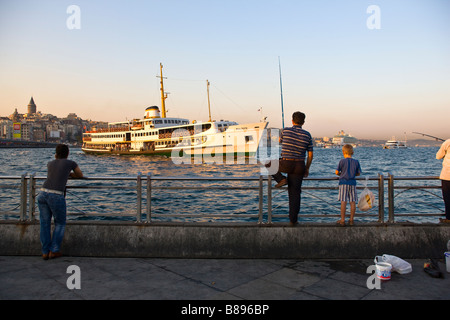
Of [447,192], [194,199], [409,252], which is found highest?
[447,192]

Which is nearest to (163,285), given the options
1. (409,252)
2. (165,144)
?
(409,252)

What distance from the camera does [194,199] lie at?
822 inches

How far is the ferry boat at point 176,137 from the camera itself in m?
57.1

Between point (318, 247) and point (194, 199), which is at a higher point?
point (318, 247)

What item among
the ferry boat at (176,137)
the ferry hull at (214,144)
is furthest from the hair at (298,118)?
the ferry boat at (176,137)

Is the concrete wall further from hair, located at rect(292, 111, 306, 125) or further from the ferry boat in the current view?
the ferry boat

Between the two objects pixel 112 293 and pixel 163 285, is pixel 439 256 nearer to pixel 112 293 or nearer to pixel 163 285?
pixel 163 285

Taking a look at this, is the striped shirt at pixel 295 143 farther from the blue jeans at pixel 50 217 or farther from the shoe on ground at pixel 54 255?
the shoe on ground at pixel 54 255

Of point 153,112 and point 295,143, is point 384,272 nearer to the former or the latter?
point 295,143

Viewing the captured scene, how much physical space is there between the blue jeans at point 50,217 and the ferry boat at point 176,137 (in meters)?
51.5

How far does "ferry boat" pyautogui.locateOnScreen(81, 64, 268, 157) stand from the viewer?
57.1m

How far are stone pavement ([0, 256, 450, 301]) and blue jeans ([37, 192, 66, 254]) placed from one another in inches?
10.5
